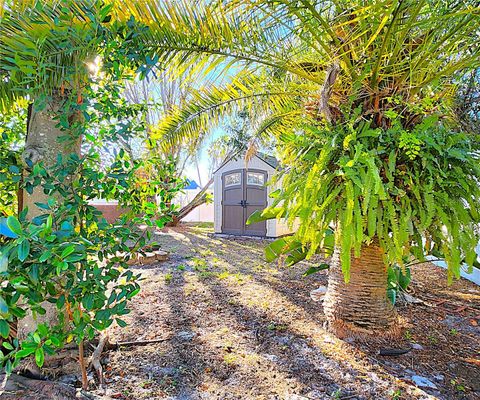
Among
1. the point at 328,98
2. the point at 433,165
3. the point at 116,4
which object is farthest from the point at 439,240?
the point at 116,4

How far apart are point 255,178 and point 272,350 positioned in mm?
→ 7443

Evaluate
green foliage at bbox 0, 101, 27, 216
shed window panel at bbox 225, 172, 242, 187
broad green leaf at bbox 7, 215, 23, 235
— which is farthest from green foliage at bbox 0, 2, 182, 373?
shed window panel at bbox 225, 172, 242, 187

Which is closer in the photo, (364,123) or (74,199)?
(74,199)

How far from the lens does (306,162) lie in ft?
7.98

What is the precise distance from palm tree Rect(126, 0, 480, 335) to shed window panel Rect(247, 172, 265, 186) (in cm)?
642

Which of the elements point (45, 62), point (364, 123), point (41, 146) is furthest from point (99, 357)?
point (364, 123)

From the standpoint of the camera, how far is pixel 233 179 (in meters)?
10.1

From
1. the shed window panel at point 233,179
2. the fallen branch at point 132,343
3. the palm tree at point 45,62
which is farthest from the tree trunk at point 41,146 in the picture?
the shed window panel at point 233,179

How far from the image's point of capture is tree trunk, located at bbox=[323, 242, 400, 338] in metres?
2.61

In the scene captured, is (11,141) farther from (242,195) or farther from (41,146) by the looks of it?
(242,195)

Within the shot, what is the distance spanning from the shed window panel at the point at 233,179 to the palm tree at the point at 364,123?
269 inches

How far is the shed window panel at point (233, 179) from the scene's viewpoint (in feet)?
32.6

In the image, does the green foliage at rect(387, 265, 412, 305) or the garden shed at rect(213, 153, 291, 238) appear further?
the garden shed at rect(213, 153, 291, 238)

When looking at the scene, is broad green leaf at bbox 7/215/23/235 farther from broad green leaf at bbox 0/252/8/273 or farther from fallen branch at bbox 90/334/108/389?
fallen branch at bbox 90/334/108/389
